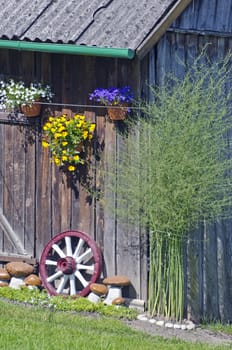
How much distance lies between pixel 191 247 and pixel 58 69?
2287 millimetres

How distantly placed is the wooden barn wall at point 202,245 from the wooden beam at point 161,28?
161 millimetres

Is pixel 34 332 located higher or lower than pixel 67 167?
lower

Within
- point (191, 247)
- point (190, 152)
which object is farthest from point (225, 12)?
point (191, 247)

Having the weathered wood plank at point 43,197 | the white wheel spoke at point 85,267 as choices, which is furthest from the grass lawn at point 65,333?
the weathered wood plank at point 43,197

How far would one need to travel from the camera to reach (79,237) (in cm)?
977

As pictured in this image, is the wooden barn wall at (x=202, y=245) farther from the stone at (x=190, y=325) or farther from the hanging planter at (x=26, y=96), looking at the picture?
the hanging planter at (x=26, y=96)

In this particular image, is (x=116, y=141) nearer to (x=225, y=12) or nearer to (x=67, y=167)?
(x=67, y=167)

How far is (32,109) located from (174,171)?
1.78 m

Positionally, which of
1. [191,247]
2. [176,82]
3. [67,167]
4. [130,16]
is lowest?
[191,247]

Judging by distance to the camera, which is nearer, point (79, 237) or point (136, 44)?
point (136, 44)

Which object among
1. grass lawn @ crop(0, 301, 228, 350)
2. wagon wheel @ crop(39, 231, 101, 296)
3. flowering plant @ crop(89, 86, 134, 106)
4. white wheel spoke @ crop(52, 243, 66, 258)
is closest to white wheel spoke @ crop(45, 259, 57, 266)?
wagon wheel @ crop(39, 231, 101, 296)

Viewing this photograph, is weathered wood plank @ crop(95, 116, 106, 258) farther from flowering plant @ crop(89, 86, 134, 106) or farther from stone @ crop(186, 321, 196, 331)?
stone @ crop(186, 321, 196, 331)

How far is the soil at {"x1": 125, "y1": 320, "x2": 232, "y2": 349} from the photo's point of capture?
888cm

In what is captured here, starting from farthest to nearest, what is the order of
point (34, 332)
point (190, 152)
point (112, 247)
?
1. point (112, 247)
2. point (190, 152)
3. point (34, 332)
